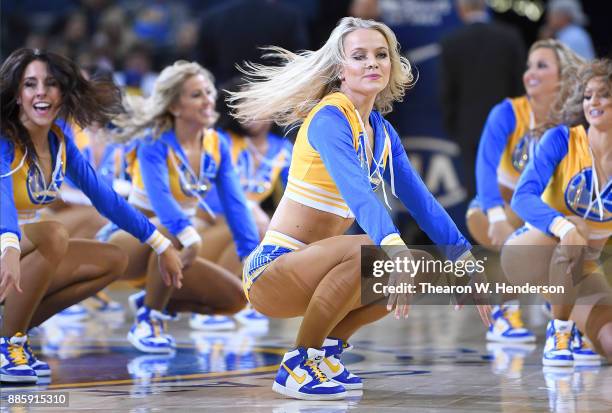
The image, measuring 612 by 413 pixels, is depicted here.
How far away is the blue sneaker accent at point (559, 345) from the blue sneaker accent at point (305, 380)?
120cm

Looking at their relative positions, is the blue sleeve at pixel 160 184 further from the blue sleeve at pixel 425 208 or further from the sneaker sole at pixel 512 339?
the sneaker sole at pixel 512 339

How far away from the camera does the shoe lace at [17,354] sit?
4.64 metres

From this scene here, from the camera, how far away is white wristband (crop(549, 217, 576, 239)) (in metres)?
4.87

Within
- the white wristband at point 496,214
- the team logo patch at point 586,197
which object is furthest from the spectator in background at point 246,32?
the team logo patch at point 586,197

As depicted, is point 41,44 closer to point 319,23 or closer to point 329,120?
point 319,23

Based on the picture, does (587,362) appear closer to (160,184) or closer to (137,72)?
(160,184)

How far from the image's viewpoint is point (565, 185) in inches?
202

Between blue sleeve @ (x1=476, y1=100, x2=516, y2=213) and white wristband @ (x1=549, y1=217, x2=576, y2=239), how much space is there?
1.11 m

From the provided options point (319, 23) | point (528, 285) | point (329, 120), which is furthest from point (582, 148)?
point (319, 23)

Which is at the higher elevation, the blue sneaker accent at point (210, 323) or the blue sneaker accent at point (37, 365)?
the blue sneaker accent at point (210, 323)

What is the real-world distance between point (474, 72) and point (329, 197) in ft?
14.3

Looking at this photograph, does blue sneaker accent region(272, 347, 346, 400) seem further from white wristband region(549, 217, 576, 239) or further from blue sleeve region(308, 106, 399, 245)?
white wristband region(549, 217, 576, 239)

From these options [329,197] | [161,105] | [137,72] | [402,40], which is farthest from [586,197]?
[137,72]

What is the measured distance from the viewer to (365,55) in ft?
14.1
